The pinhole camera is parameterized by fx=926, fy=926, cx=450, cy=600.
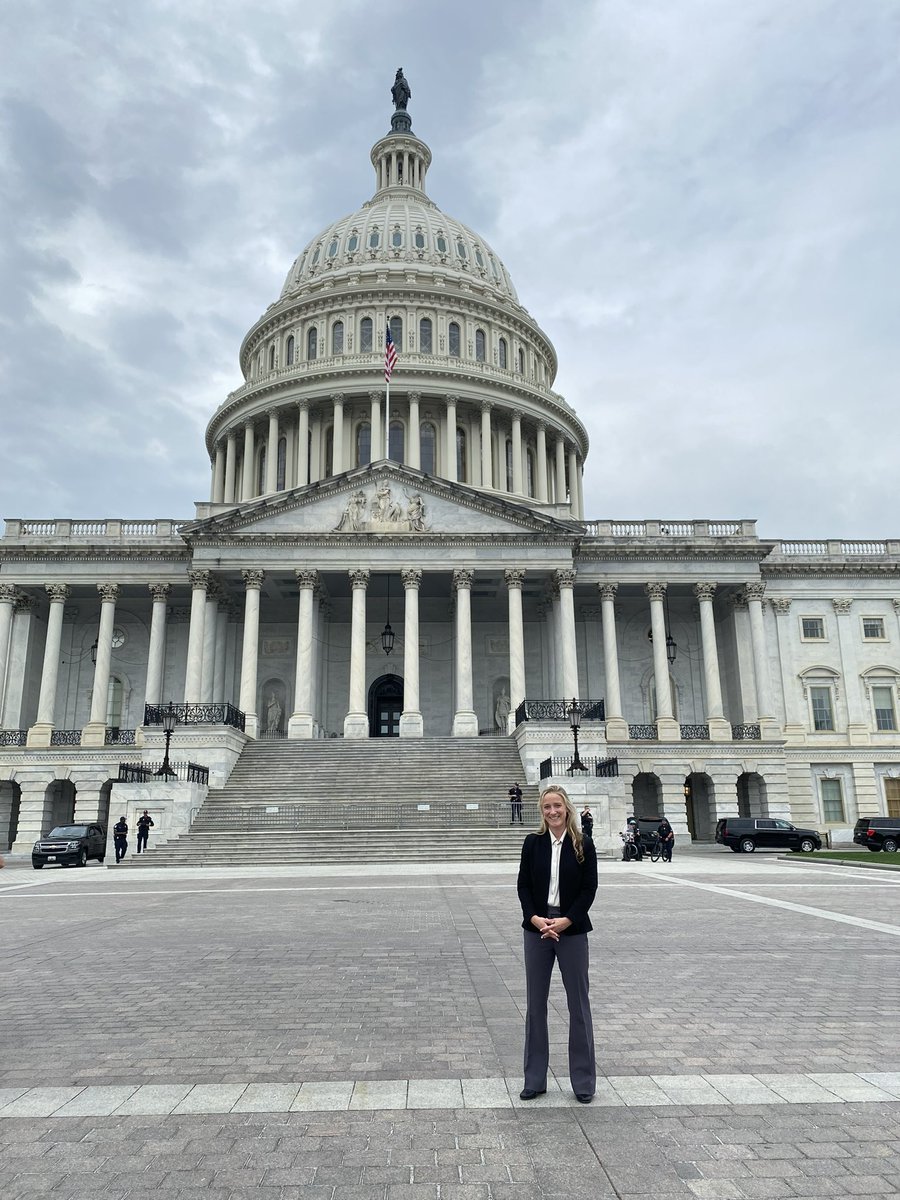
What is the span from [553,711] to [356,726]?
9970 millimetres

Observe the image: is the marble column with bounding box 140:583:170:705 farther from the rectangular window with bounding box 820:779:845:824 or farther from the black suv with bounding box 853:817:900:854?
the rectangular window with bounding box 820:779:845:824

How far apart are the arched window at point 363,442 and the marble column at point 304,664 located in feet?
65.5

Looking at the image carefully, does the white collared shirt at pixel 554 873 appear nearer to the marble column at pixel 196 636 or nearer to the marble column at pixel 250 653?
the marble column at pixel 250 653

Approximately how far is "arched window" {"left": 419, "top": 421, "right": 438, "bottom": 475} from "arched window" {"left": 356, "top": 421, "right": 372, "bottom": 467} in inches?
148

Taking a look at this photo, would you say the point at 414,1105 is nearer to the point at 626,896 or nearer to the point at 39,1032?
the point at 39,1032

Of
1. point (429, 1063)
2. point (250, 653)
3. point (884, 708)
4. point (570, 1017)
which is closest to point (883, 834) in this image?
point (884, 708)

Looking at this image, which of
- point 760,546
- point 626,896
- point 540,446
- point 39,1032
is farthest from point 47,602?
point 39,1032

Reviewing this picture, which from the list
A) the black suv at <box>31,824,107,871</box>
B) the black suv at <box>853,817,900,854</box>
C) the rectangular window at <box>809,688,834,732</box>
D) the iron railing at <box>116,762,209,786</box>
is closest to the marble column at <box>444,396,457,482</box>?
the rectangular window at <box>809,688,834,732</box>

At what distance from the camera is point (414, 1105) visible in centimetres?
590

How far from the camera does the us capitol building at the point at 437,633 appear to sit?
48125 millimetres

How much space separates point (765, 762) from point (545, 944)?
1821 inches

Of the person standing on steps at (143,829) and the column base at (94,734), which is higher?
the column base at (94,734)

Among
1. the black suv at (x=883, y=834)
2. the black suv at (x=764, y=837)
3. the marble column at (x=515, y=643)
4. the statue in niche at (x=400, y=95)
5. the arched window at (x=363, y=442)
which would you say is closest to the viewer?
the black suv at (x=883, y=834)

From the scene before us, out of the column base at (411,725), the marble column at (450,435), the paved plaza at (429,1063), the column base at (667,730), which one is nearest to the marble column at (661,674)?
the column base at (667,730)
